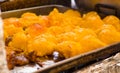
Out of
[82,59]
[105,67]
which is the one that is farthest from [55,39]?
[105,67]

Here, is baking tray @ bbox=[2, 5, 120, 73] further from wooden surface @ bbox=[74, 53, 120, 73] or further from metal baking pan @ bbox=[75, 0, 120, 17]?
metal baking pan @ bbox=[75, 0, 120, 17]

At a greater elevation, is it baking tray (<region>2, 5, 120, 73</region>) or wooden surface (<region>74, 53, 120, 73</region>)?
baking tray (<region>2, 5, 120, 73</region>)

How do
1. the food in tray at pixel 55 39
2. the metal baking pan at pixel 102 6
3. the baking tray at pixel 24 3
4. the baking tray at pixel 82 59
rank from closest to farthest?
the baking tray at pixel 82 59
the food in tray at pixel 55 39
the metal baking pan at pixel 102 6
the baking tray at pixel 24 3

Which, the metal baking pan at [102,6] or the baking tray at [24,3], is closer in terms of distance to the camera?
the metal baking pan at [102,6]

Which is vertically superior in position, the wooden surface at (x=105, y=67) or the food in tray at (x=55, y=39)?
the food in tray at (x=55, y=39)

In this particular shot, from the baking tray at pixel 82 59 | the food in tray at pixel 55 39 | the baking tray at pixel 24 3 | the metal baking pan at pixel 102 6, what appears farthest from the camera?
the baking tray at pixel 24 3

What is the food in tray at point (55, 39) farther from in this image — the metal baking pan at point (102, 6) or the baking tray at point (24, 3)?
the baking tray at point (24, 3)

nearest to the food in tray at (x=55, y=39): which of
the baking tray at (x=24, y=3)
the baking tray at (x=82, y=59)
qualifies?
the baking tray at (x=82, y=59)

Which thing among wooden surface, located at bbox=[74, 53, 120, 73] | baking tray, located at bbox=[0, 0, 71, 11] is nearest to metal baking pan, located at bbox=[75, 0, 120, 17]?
baking tray, located at bbox=[0, 0, 71, 11]

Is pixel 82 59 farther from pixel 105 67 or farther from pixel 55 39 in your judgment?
pixel 55 39
